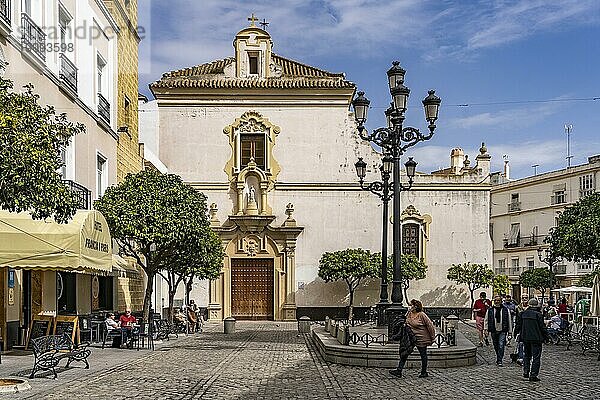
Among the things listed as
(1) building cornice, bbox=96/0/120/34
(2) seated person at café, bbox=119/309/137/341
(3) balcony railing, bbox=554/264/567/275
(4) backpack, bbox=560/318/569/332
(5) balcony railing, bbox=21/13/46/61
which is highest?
(1) building cornice, bbox=96/0/120/34

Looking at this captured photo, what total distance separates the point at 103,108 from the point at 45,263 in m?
10.6

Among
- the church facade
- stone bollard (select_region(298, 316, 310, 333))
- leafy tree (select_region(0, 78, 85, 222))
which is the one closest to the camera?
leafy tree (select_region(0, 78, 85, 222))

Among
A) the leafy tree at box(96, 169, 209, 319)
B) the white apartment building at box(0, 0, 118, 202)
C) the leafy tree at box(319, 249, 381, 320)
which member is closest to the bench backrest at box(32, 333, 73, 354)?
the white apartment building at box(0, 0, 118, 202)

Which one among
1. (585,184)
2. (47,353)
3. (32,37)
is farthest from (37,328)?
(585,184)

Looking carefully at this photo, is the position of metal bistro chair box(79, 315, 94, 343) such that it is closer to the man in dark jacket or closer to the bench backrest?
the bench backrest

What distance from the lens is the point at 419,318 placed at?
16922 mm

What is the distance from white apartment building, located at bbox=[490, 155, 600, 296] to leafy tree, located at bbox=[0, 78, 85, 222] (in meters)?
50.9

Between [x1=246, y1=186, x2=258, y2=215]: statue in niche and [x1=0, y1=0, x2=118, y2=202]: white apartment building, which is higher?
[x1=0, y1=0, x2=118, y2=202]: white apartment building

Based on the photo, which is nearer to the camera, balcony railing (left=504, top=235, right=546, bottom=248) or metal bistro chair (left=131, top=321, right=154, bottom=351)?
metal bistro chair (left=131, top=321, right=154, bottom=351)

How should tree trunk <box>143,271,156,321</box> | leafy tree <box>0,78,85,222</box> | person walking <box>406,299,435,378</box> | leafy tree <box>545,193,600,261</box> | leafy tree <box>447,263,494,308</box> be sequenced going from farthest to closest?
leafy tree <box>447,263,494,308</box> < tree trunk <box>143,271,156,321</box> < leafy tree <box>545,193,600,261</box> < person walking <box>406,299,435,378</box> < leafy tree <box>0,78,85,222</box>

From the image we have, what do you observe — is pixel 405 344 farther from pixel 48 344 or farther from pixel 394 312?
pixel 48 344

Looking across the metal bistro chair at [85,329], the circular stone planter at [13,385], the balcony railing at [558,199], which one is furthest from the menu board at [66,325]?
the balcony railing at [558,199]

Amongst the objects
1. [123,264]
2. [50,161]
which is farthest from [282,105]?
[50,161]

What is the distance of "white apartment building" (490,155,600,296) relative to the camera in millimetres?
62469
